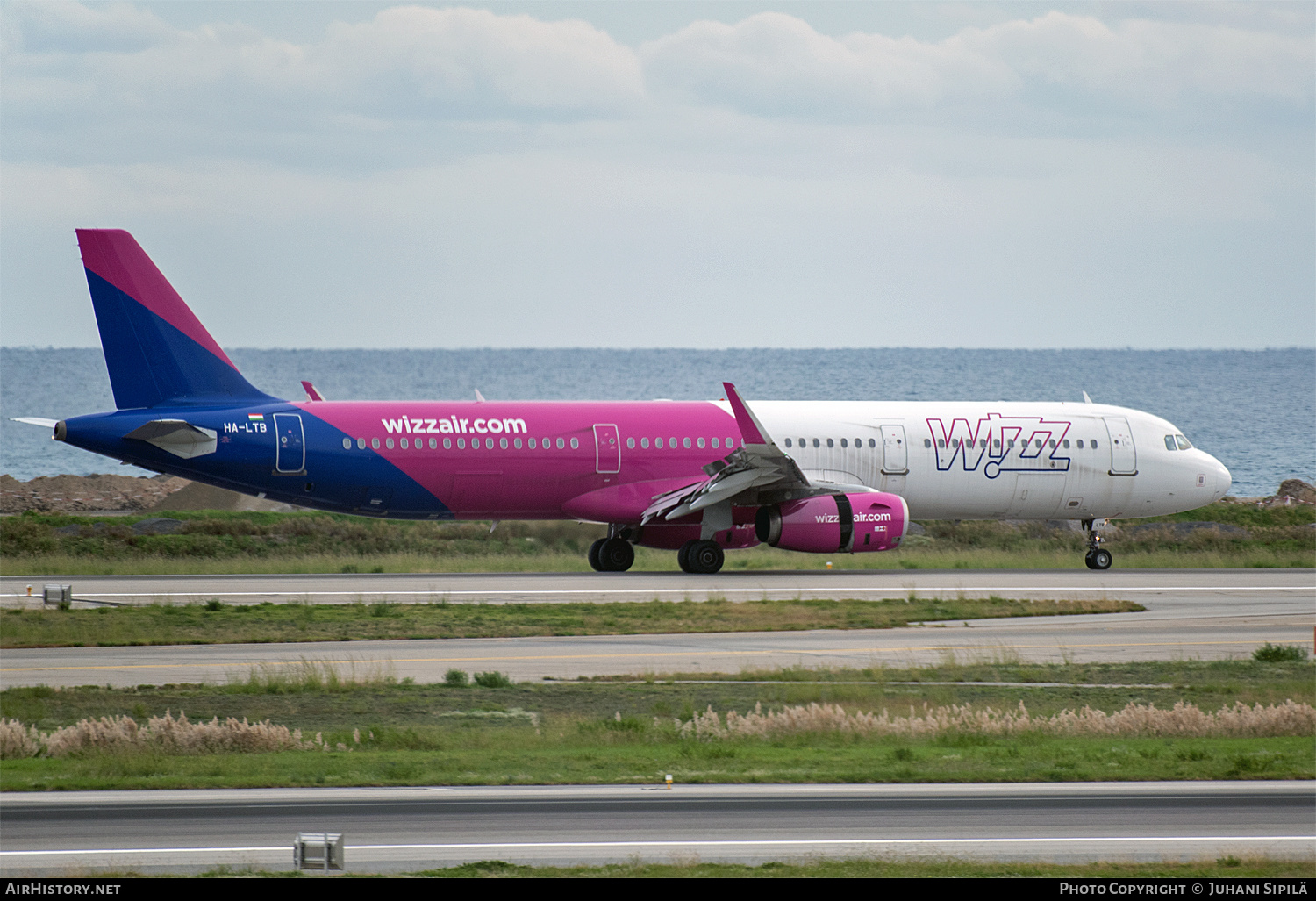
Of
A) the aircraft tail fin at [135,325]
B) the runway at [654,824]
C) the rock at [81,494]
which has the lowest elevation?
the runway at [654,824]

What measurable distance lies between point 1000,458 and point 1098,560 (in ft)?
12.1

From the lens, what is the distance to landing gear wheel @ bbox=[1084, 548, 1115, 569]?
129ft

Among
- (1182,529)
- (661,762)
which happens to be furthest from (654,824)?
(1182,529)

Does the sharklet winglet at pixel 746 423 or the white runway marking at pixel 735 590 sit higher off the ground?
the sharklet winglet at pixel 746 423

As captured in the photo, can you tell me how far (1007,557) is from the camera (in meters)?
42.5

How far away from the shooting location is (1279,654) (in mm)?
25203

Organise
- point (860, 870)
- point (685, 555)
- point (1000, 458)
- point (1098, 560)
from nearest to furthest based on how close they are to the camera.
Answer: point (860, 870)
point (685, 555)
point (1000, 458)
point (1098, 560)

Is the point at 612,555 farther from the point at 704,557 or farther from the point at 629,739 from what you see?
the point at 629,739

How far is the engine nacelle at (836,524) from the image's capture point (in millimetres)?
35438

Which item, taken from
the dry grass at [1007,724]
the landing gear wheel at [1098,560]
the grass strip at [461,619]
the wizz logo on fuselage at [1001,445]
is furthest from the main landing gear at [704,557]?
the dry grass at [1007,724]

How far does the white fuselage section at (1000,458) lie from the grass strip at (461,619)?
729 cm

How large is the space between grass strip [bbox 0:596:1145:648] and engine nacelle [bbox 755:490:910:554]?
13.2 feet

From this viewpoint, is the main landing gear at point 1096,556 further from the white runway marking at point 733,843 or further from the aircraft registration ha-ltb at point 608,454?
the white runway marking at point 733,843

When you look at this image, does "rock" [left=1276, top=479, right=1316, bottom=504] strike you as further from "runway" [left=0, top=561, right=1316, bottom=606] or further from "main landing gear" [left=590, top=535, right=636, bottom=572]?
"main landing gear" [left=590, top=535, right=636, bottom=572]
